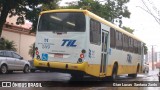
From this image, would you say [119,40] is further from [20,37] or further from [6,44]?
[20,37]

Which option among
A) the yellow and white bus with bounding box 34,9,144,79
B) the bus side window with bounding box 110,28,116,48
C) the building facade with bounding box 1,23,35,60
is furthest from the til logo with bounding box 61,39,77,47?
the building facade with bounding box 1,23,35,60

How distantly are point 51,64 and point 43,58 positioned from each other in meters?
0.52

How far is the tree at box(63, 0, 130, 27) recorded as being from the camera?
40.0m

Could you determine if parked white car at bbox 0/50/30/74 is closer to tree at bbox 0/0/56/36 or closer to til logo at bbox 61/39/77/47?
tree at bbox 0/0/56/36

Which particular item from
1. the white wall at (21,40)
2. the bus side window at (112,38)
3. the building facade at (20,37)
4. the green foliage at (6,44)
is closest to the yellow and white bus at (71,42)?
the bus side window at (112,38)

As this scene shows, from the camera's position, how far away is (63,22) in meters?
14.2

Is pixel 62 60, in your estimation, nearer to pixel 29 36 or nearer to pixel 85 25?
pixel 85 25

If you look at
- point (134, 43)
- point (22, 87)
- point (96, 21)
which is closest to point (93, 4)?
point (134, 43)

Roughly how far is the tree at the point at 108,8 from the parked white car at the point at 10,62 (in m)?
14.8

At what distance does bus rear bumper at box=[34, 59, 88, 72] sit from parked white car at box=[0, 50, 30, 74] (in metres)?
7.93

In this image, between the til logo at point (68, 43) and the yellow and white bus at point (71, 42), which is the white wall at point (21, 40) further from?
the til logo at point (68, 43)

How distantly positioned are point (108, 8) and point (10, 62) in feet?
71.3

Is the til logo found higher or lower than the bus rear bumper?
higher

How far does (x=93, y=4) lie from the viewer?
4000cm
